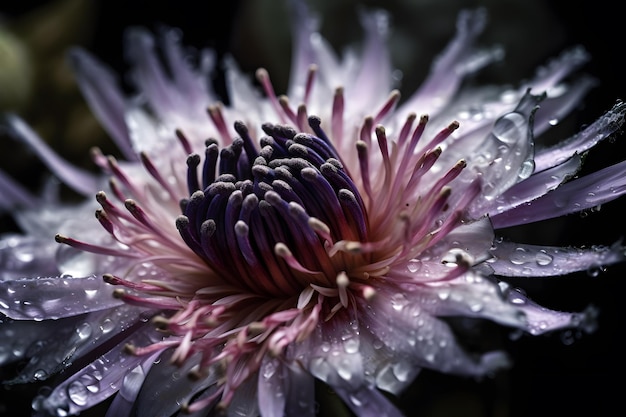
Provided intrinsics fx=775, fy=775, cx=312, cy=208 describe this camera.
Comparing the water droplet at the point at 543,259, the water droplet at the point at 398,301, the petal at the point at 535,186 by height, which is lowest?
the water droplet at the point at 543,259

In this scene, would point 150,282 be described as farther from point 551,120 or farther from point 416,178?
point 551,120

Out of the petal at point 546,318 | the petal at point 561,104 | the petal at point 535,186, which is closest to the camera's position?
the petal at point 546,318

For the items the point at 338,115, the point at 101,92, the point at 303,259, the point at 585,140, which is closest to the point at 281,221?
the point at 303,259

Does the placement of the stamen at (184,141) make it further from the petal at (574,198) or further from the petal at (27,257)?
the petal at (574,198)

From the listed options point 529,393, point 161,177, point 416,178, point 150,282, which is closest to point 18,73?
point 161,177

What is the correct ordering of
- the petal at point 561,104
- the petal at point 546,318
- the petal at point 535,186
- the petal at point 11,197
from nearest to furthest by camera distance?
1. the petal at point 546,318
2. the petal at point 535,186
3. the petal at point 561,104
4. the petal at point 11,197

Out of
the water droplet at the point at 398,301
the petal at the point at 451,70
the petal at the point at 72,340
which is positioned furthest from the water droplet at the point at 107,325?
the petal at the point at 451,70

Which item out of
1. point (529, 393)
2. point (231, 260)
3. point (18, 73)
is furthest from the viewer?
point (18, 73)
